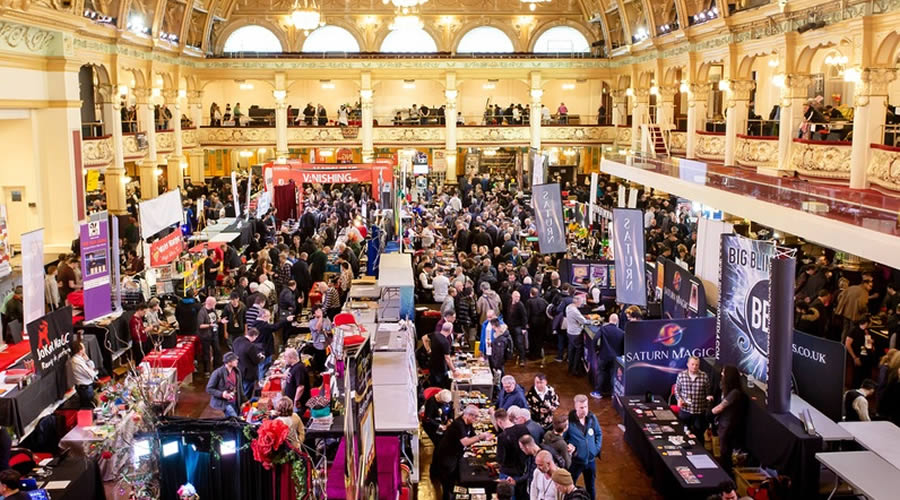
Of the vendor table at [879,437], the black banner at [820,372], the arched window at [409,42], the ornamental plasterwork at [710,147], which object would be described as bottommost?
the vendor table at [879,437]

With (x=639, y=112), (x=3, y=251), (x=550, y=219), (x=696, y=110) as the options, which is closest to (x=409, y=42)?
(x=639, y=112)

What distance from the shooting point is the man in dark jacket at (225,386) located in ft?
30.5

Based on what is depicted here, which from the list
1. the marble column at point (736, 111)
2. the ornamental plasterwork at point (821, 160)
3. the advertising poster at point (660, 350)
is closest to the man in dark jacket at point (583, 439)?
the advertising poster at point (660, 350)

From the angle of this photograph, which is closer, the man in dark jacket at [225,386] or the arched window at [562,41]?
the man in dark jacket at [225,386]

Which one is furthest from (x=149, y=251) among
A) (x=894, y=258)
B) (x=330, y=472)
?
(x=894, y=258)

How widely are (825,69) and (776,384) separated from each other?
17913mm

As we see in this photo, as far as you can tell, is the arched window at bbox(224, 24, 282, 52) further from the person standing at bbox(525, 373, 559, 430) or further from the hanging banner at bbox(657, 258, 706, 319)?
the person standing at bbox(525, 373, 559, 430)

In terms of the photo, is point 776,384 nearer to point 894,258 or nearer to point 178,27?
point 894,258

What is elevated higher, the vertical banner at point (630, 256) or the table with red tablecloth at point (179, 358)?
the vertical banner at point (630, 256)

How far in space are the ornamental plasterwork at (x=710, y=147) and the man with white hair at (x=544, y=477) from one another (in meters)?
17.5

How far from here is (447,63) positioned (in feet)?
105

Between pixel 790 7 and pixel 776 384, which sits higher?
pixel 790 7

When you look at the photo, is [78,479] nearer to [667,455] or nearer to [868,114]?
[667,455]

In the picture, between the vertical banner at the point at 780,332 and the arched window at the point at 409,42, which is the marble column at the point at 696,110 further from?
the vertical banner at the point at 780,332
